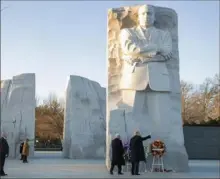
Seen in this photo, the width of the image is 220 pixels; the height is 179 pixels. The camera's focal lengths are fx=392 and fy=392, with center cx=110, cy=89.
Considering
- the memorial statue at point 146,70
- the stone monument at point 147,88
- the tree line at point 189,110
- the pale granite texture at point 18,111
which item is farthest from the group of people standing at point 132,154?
the tree line at point 189,110

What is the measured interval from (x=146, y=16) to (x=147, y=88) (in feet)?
9.05

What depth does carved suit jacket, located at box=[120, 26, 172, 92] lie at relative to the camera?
1458 cm

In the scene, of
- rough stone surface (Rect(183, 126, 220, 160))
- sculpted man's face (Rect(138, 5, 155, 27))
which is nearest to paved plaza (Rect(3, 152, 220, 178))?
sculpted man's face (Rect(138, 5, 155, 27))

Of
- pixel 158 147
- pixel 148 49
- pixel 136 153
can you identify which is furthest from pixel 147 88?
pixel 136 153

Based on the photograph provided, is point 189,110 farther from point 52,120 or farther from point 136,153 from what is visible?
point 136,153

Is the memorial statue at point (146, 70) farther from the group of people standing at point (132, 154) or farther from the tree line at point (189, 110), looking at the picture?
the tree line at point (189, 110)

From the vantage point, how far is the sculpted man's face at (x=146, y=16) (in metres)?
15.0

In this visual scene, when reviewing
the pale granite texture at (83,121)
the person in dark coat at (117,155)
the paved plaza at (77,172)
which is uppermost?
the pale granite texture at (83,121)

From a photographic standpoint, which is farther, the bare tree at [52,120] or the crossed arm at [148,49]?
the bare tree at [52,120]

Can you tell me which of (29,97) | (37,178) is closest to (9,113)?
(29,97)

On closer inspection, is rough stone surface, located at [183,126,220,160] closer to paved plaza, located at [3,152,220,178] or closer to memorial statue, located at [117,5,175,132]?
paved plaza, located at [3,152,220,178]

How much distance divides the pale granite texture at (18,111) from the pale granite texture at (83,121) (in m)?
2.30

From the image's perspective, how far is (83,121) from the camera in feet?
81.0

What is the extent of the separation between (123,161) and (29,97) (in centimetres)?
1296
